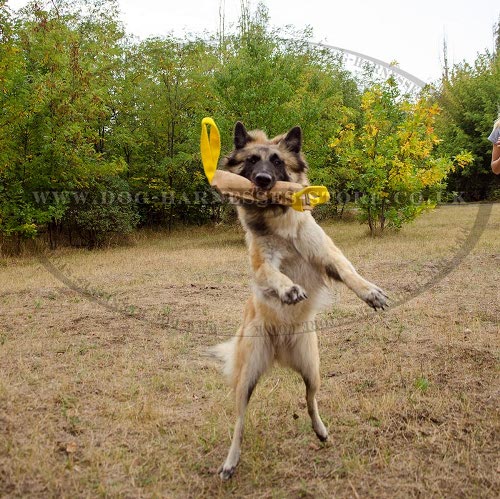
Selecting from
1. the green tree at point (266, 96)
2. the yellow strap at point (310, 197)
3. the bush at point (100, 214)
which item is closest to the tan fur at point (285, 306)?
the yellow strap at point (310, 197)

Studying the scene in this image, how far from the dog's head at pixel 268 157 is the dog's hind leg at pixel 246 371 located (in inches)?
43.4

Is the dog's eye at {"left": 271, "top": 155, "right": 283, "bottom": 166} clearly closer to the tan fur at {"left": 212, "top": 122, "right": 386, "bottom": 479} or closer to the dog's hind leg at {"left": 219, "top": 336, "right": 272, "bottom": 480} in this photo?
the tan fur at {"left": 212, "top": 122, "right": 386, "bottom": 479}

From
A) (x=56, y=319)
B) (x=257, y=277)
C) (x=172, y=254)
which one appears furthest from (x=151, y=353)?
(x=172, y=254)

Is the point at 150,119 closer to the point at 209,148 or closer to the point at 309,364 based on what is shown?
the point at 209,148

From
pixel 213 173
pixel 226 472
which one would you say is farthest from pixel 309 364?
pixel 213 173

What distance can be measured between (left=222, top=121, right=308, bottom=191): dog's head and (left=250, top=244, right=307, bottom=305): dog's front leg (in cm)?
53

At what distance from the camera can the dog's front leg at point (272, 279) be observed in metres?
2.74

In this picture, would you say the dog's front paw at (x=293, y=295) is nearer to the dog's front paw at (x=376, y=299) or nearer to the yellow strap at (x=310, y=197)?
the dog's front paw at (x=376, y=299)

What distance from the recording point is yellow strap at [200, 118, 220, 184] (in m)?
3.35

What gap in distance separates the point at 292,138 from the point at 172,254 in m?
8.88

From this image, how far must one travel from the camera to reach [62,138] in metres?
12.0

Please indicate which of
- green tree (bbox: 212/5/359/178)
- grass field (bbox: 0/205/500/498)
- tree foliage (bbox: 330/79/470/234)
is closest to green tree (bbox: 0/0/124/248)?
green tree (bbox: 212/5/359/178)

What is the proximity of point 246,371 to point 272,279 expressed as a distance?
65cm

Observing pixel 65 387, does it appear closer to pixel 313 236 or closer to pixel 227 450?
pixel 227 450
